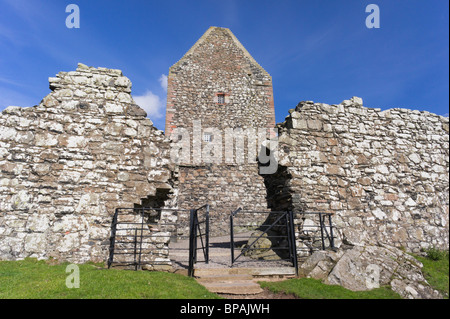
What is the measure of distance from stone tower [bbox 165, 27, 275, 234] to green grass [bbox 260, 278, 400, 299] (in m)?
7.94

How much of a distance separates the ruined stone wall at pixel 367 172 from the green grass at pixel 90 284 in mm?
3591

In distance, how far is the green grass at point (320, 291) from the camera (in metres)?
4.45

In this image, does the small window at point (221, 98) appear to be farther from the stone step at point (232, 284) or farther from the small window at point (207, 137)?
the stone step at point (232, 284)

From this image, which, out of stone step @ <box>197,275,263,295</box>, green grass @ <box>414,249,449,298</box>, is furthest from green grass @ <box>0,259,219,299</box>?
green grass @ <box>414,249,449,298</box>

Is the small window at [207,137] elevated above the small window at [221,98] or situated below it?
below

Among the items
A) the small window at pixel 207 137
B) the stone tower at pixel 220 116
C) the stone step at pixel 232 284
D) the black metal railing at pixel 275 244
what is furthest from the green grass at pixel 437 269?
the small window at pixel 207 137

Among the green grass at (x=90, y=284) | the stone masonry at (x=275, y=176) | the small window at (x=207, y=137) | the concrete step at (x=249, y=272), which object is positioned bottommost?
the concrete step at (x=249, y=272)

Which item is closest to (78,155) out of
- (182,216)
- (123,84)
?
(123,84)

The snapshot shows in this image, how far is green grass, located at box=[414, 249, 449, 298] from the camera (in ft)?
16.8

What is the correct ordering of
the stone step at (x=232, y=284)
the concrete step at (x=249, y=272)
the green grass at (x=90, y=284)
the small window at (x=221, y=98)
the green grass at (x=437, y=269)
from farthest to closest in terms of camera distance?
the small window at (x=221, y=98) < the concrete step at (x=249, y=272) < the green grass at (x=437, y=269) < the stone step at (x=232, y=284) < the green grass at (x=90, y=284)

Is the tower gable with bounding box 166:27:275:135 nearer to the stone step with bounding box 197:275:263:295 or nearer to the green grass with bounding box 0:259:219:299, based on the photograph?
the green grass with bounding box 0:259:219:299
